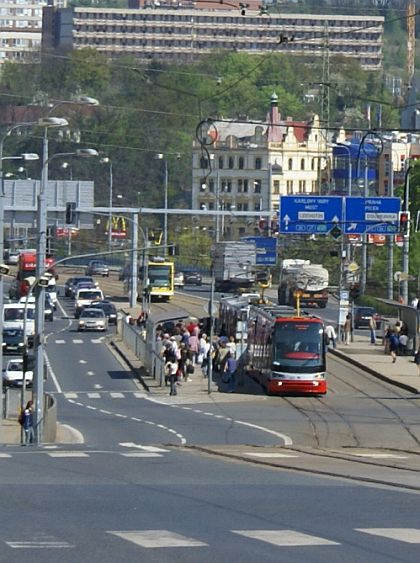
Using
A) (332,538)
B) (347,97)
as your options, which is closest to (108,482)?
(332,538)

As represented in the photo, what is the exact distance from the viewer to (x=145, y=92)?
16638 centimetres

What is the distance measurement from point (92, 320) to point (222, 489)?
63.0 m

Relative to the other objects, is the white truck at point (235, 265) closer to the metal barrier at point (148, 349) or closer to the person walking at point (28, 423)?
the metal barrier at point (148, 349)

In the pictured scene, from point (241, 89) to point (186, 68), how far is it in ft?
24.6

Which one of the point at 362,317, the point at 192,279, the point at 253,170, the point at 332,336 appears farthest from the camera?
the point at 253,170

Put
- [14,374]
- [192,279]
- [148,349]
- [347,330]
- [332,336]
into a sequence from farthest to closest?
1. [192,279]
2. [347,330]
3. [332,336]
4. [148,349]
5. [14,374]

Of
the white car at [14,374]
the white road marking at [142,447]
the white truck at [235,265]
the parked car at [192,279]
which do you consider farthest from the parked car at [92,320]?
the white road marking at [142,447]

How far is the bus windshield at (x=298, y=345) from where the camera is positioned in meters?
51.7

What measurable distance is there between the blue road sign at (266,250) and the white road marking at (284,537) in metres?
79.5

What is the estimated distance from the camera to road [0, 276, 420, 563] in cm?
1420

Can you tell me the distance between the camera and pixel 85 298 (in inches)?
3654

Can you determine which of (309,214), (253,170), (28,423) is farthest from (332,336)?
(253,170)

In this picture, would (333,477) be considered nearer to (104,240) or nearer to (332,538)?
(332,538)

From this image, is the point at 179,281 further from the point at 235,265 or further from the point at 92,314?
the point at 92,314
